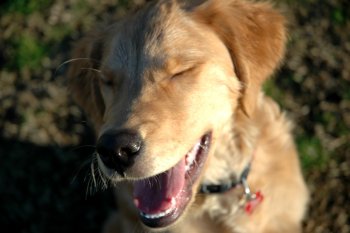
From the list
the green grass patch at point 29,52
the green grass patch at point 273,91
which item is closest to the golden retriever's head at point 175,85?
the green grass patch at point 273,91

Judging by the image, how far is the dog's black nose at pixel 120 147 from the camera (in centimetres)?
288

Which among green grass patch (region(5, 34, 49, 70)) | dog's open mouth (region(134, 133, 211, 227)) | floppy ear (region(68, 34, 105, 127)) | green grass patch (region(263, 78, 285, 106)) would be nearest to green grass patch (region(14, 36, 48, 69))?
green grass patch (region(5, 34, 49, 70))

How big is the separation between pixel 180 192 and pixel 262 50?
1032mm

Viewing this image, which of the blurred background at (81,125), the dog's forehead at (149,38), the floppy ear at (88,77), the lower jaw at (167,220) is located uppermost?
the dog's forehead at (149,38)

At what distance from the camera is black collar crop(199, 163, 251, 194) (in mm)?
3848

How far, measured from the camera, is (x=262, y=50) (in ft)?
11.7

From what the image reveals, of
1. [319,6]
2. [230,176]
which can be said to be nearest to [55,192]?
A: [230,176]

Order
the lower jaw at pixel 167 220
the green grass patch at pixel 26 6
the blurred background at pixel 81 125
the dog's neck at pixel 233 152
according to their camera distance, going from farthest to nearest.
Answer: the green grass patch at pixel 26 6, the blurred background at pixel 81 125, the dog's neck at pixel 233 152, the lower jaw at pixel 167 220

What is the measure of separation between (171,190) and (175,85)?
63 cm

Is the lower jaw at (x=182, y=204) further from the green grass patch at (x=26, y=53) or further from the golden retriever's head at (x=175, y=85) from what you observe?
the green grass patch at (x=26, y=53)

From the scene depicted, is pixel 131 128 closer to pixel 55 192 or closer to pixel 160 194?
pixel 160 194

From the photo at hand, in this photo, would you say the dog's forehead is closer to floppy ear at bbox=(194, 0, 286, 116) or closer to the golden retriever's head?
the golden retriever's head

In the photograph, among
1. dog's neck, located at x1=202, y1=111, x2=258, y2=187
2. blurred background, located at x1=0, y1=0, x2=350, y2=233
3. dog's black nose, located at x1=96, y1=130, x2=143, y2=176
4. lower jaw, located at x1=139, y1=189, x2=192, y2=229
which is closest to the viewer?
dog's black nose, located at x1=96, y1=130, x2=143, y2=176

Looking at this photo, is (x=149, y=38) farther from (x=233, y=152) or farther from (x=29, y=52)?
(x=29, y=52)
